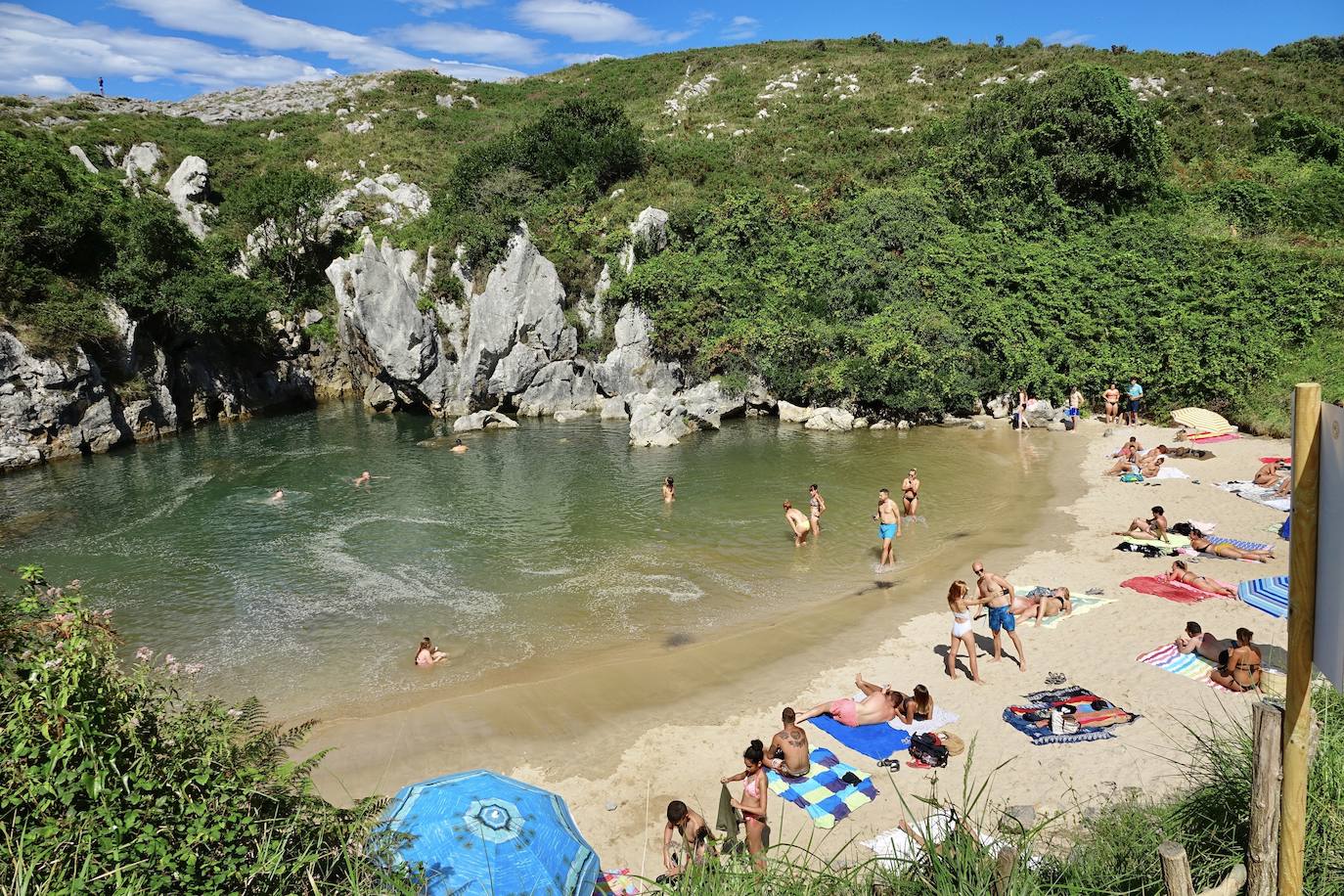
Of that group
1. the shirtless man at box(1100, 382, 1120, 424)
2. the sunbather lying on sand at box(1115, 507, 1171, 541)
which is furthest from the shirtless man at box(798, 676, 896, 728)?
the shirtless man at box(1100, 382, 1120, 424)

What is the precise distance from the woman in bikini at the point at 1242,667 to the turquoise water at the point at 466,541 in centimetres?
513

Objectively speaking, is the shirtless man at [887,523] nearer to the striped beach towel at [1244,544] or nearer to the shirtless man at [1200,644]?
the shirtless man at [1200,644]

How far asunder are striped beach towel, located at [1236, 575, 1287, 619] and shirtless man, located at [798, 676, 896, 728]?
676 cm

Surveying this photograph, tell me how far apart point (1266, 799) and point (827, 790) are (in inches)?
213

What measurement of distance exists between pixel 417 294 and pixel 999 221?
27429mm

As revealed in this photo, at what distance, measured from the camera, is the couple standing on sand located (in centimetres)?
1063

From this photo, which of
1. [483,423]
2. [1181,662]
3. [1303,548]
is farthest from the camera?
[483,423]

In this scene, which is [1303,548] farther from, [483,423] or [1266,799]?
[483,423]

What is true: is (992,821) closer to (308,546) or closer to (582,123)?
(308,546)

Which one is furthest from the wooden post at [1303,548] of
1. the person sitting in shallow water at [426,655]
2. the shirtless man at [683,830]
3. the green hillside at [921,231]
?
the green hillside at [921,231]

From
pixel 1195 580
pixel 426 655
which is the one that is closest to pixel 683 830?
pixel 426 655

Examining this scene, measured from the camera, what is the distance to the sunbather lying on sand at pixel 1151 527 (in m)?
15.3

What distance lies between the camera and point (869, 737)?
9.37 m

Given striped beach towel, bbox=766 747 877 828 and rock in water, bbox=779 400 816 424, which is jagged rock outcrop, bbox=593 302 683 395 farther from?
striped beach towel, bbox=766 747 877 828
